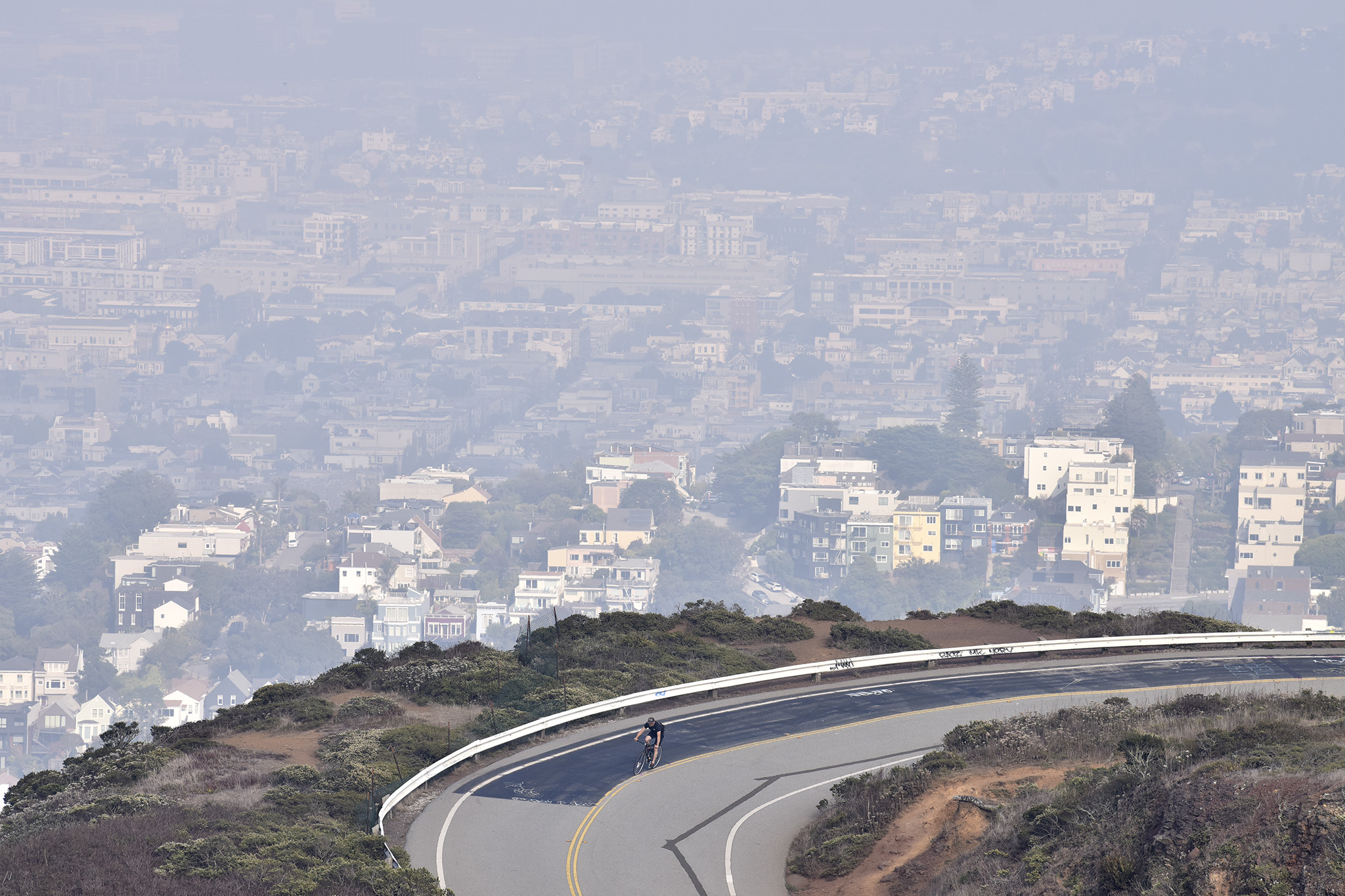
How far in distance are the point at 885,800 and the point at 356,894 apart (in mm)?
6507

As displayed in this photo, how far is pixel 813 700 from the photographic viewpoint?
83.8ft

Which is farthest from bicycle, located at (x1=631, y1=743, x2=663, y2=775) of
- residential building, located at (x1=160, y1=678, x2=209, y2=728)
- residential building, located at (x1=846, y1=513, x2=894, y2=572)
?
residential building, located at (x1=846, y1=513, x2=894, y2=572)

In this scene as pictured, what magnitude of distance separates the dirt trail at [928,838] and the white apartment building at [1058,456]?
156527 millimetres

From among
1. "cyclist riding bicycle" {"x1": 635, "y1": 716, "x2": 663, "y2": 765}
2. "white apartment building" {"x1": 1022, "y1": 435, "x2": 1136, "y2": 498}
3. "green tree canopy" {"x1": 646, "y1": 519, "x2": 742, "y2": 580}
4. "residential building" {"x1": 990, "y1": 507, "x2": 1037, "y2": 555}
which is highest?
"cyclist riding bicycle" {"x1": 635, "y1": 716, "x2": 663, "y2": 765}

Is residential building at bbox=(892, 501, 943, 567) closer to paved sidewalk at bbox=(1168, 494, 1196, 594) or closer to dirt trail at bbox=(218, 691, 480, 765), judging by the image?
paved sidewalk at bbox=(1168, 494, 1196, 594)

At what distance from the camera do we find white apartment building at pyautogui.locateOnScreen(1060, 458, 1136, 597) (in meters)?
166

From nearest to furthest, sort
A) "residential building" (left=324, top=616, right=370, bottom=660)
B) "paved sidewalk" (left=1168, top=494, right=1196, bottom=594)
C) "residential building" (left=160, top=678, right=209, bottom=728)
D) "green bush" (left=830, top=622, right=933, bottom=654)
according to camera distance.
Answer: "green bush" (left=830, top=622, right=933, bottom=654) < "residential building" (left=160, top=678, right=209, bottom=728) < "paved sidewalk" (left=1168, top=494, right=1196, bottom=594) < "residential building" (left=324, top=616, right=370, bottom=660)

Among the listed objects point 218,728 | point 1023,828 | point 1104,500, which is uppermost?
point 1023,828

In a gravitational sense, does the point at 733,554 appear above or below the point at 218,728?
below

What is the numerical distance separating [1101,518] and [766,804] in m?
153

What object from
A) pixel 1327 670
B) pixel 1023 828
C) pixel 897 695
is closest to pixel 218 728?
pixel 897 695

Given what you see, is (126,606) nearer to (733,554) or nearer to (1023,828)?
(733,554)

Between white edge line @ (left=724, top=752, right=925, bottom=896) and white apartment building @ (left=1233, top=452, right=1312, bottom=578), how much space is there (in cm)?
16186

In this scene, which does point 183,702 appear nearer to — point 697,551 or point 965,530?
point 697,551
